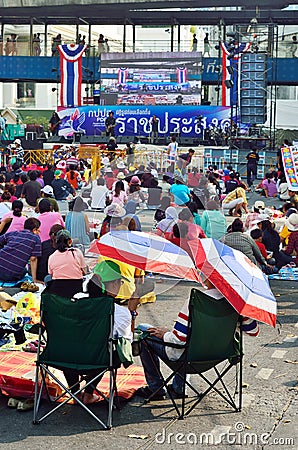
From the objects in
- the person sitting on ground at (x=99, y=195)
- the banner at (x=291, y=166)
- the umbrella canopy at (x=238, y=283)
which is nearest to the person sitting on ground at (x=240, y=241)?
the person sitting on ground at (x=99, y=195)

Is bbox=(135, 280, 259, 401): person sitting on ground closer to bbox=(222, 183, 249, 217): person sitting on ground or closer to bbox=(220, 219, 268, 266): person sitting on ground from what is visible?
bbox=(220, 219, 268, 266): person sitting on ground

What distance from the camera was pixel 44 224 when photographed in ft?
34.8

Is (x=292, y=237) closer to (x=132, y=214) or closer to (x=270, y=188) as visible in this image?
(x=132, y=214)

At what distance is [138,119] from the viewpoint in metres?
34.1

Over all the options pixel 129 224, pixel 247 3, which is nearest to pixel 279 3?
pixel 247 3

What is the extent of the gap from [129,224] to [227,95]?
87.8 ft

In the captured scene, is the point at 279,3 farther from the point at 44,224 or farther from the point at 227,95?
the point at 44,224

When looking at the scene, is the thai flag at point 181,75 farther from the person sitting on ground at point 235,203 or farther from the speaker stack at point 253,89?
the person sitting on ground at point 235,203

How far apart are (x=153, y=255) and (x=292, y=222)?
672 centimetres

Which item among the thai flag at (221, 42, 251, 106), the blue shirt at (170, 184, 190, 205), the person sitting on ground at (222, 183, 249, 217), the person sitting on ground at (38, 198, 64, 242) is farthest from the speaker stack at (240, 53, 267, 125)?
the blue shirt at (170, 184, 190, 205)

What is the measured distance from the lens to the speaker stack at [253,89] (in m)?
28.0

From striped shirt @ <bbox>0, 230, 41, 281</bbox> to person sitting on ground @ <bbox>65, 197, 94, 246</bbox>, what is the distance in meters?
0.44

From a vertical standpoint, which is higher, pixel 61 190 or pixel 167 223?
pixel 167 223

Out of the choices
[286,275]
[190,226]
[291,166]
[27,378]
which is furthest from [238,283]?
[291,166]
